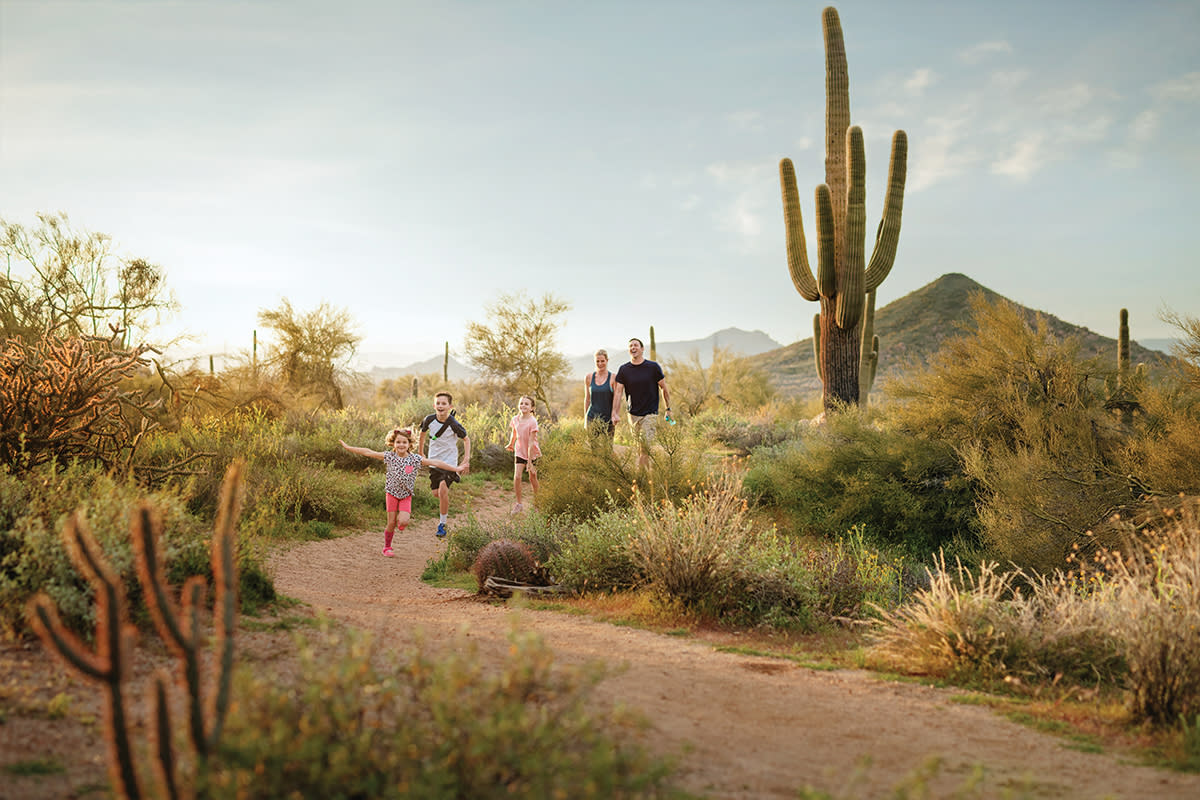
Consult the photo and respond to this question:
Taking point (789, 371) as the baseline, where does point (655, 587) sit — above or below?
below

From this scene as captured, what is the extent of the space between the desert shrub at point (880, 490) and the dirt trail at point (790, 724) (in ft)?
20.9

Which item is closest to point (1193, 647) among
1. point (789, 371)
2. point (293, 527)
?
point (293, 527)

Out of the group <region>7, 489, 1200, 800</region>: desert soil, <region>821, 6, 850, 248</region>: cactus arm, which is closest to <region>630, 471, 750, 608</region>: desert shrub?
<region>7, 489, 1200, 800</region>: desert soil

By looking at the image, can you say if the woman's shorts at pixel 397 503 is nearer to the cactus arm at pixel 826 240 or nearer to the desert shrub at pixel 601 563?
the desert shrub at pixel 601 563

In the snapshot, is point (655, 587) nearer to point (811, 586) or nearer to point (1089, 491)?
point (811, 586)

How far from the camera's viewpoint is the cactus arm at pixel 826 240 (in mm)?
15320

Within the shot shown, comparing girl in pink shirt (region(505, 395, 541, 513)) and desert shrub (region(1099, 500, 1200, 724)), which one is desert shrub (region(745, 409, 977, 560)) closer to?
girl in pink shirt (region(505, 395, 541, 513))

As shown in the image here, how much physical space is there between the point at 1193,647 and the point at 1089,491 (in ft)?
16.3

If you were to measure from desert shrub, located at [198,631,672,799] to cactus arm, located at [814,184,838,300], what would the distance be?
46.2 ft

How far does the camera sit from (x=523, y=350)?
3309 centimetres

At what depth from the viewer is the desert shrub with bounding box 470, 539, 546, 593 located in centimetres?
775

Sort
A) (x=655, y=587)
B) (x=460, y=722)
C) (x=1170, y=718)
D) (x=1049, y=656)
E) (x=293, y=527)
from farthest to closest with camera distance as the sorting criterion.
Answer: (x=293, y=527) < (x=655, y=587) < (x=1049, y=656) < (x=1170, y=718) < (x=460, y=722)

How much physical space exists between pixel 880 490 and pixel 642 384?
4.04 metres

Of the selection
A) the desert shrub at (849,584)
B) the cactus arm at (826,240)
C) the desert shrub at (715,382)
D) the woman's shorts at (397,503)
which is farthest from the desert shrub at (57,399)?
the desert shrub at (715,382)
